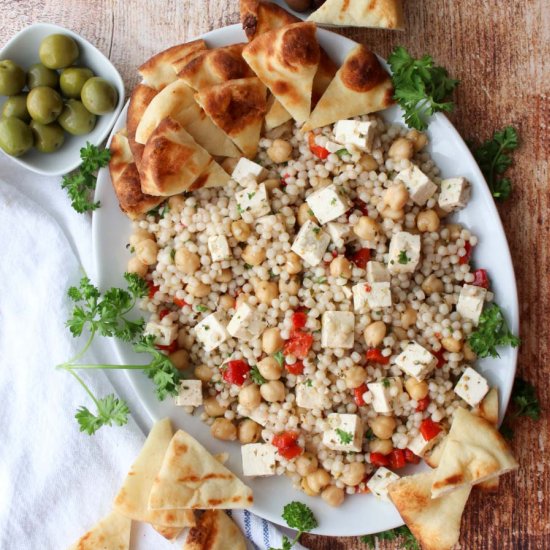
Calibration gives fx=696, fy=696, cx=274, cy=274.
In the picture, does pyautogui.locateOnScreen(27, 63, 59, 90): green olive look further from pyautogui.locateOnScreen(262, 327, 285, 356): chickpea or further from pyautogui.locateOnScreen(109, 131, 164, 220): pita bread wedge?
pyautogui.locateOnScreen(262, 327, 285, 356): chickpea

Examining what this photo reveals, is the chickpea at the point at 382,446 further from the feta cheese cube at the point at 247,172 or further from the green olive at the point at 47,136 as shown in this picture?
the green olive at the point at 47,136

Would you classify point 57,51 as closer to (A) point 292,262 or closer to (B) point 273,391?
(A) point 292,262

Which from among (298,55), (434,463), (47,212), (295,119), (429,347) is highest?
(298,55)

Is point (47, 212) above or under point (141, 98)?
under

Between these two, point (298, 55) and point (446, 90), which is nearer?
point (298, 55)

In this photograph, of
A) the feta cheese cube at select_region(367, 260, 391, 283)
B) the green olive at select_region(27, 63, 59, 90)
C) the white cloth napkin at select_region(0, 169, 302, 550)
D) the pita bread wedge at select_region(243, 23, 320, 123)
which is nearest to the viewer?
the pita bread wedge at select_region(243, 23, 320, 123)

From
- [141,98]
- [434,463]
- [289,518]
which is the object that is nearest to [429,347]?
[434,463]

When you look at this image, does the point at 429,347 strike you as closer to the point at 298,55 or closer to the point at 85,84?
the point at 298,55

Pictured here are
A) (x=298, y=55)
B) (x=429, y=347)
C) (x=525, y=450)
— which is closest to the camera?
(x=298, y=55)

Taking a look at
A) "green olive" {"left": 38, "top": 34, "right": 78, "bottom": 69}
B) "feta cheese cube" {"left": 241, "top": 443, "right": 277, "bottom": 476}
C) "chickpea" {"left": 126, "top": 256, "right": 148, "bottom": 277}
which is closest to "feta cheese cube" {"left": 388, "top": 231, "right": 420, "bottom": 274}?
"feta cheese cube" {"left": 241, "top": 443, "right": 277, "bottom": 476}
